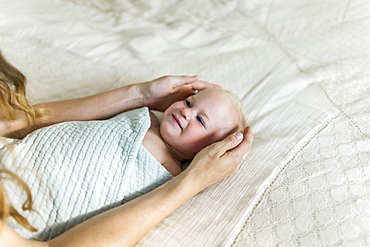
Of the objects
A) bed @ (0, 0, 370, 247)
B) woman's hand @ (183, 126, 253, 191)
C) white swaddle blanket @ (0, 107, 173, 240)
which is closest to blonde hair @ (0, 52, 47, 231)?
white swaddle blanket @ (0, 107, 173, 240)

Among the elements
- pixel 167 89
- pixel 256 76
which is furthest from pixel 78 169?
Result: pixel 256 76

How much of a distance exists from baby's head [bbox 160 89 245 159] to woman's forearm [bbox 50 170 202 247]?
248mm

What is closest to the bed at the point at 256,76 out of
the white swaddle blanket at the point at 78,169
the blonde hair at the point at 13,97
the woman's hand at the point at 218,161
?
the woman's hand at the point at 218,161

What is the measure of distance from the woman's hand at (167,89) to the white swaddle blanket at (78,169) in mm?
227

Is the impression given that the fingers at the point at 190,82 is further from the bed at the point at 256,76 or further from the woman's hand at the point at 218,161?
the woman's hand at the point at 218,161

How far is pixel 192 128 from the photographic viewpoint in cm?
133

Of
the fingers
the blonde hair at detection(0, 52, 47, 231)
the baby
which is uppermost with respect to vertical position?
the blonde hair at detection(0, 52, 47, 231)

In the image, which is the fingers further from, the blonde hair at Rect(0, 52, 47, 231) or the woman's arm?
the blonde hair at Rect(0, 52, 47, 231)

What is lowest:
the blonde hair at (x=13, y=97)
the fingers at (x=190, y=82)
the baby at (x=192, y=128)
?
the baby at (x=192, y=128)

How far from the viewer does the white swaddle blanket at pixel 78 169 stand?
3.41ft

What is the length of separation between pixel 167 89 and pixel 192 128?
7.6 inches

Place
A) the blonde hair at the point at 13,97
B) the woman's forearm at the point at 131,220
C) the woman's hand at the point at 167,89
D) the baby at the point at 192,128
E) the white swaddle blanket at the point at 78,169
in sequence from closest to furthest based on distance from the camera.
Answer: the woman's forearm at the point at 131,220, the white swaddle blanket at the point at 78,169, the blonde hair at the point at 13,97, the baby at the point at 192,128, the woman's hand at the point at 167,89

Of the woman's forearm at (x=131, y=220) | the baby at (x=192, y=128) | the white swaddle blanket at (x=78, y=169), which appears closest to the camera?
the woman's forearm at (x=131, y=220)

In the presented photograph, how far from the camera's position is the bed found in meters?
1.04
